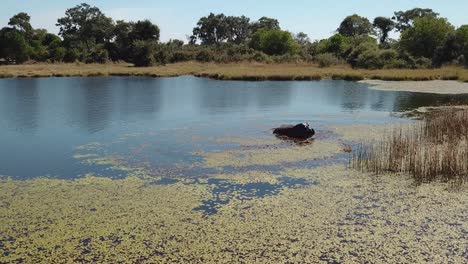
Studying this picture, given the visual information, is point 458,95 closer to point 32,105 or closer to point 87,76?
point 32,105

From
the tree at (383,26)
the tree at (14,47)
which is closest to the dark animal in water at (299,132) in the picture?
the tree at (14,47)

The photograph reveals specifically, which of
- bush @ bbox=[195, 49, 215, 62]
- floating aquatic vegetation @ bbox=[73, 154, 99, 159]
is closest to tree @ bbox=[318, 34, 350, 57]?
bush @ bbox=[195, 49, 215, 62]

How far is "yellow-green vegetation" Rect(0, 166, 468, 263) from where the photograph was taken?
625 cm

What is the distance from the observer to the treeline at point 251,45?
44.8 meters

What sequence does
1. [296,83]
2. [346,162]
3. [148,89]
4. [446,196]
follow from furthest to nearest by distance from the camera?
[296,83]
[148,89]
[346,162]
[446,196]

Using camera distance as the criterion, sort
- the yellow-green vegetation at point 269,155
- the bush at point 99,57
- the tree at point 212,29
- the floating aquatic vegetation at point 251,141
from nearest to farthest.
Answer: the yellow-green vegetation at point 269,155, the floating aquatic vegetation at point 251,141, the bush at point 99,57, the tree at point 212,29

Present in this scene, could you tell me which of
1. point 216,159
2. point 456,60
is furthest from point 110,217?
point 456,60

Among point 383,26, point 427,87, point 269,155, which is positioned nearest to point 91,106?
point 269,155

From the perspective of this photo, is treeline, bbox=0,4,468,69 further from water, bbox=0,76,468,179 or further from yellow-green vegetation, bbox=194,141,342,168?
yellow-green vegetation, bbox=194,141,342,168

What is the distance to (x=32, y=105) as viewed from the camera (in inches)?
885

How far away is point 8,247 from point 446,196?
7097mm

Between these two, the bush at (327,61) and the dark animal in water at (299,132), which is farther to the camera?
the bush at (327,61)

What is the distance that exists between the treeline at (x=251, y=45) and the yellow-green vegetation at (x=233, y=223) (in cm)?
3642

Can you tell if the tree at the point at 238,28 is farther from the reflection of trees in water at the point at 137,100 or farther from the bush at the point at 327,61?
the reflection of trees in water at the point at 137,100
